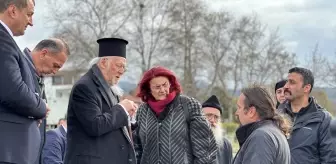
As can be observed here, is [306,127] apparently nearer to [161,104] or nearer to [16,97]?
[161,104]

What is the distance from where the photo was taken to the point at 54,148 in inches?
245

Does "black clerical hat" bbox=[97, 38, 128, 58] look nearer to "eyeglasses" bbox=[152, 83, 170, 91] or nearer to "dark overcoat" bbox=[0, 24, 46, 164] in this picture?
"eyeglasses" bbox=[152, 83, 170, 91]

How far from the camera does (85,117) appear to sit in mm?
4668

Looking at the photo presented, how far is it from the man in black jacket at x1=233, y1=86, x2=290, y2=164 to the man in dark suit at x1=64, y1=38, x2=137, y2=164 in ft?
3.64

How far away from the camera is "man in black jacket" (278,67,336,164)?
5812 millimetres

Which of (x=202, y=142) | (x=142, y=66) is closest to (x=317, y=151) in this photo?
(x=202, y=142)

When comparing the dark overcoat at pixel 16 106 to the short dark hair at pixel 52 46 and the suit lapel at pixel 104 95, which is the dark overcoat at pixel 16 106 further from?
the suit lapel at pixel 104 95

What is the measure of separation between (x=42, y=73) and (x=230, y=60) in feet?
123

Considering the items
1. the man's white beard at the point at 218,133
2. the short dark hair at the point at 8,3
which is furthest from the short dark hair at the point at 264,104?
the man's white beard at the point at 218,133

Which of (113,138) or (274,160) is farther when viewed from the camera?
(113,138)

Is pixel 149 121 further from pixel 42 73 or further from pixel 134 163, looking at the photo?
pixel 42 73

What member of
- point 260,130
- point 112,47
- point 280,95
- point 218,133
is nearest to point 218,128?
point 218,133

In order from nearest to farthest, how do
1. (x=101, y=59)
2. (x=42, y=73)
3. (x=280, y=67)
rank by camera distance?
(x=42, y=73), (x=101, y=59), (x=280, y=67)

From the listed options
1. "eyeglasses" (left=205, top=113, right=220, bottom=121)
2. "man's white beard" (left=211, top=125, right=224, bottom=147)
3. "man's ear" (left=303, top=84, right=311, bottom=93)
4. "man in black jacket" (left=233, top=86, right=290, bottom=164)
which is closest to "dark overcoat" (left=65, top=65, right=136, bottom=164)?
"man in black jacket" (left=233, top=86, right=290, bottom=164)
